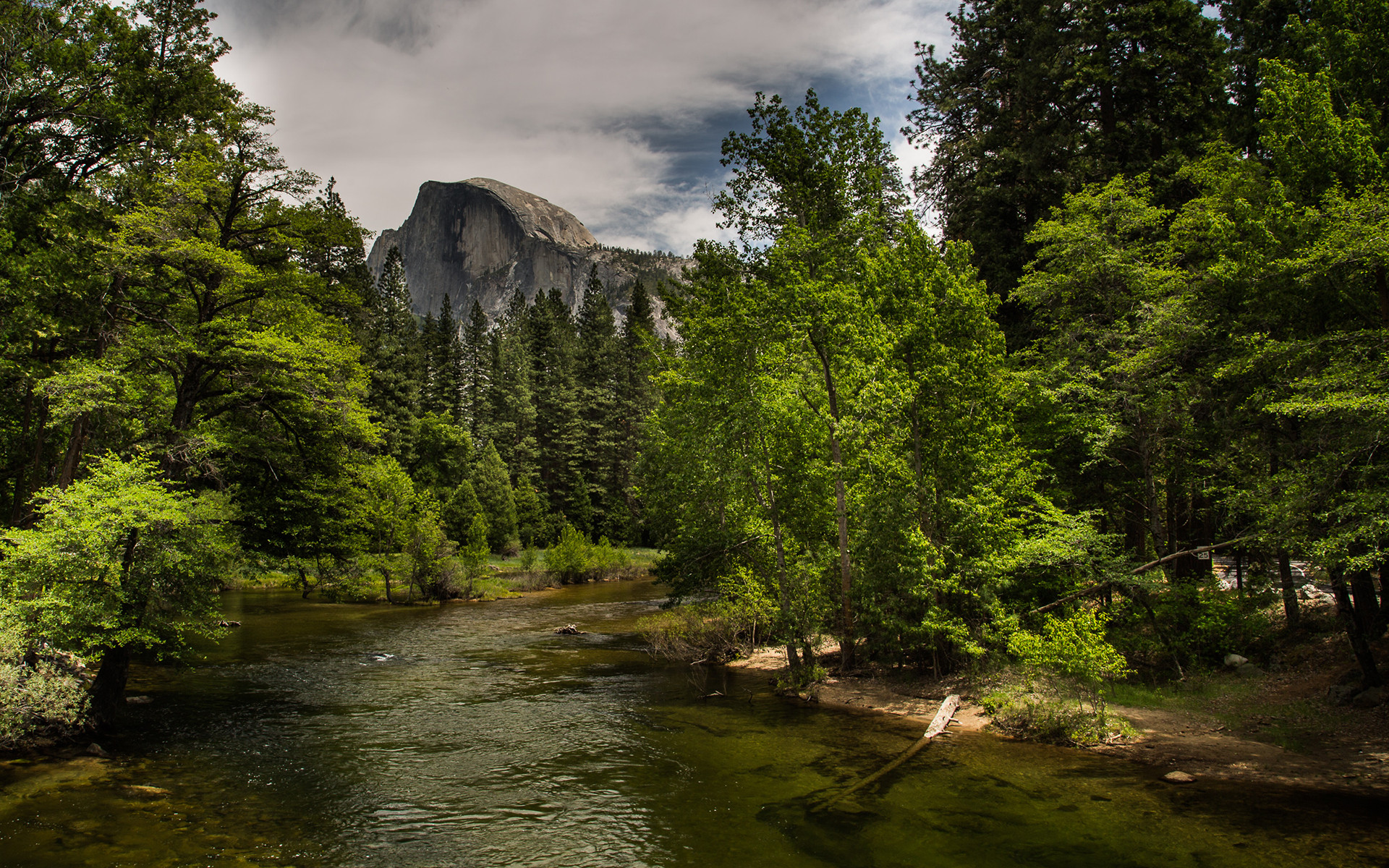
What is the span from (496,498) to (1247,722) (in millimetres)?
45485

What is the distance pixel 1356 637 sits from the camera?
36.9 ft

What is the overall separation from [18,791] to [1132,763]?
17.4 metres

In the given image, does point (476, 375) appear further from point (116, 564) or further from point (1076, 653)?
point (1076, 653)

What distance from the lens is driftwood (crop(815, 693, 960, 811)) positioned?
10047 mm

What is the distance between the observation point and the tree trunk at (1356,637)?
11.2m

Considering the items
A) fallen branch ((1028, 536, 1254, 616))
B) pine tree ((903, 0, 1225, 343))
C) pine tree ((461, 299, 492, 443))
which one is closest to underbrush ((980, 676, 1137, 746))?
fallen branch ((1028, 536, 1254, 616))

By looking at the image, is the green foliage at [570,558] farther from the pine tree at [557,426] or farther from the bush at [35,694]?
the bush at [35,694]

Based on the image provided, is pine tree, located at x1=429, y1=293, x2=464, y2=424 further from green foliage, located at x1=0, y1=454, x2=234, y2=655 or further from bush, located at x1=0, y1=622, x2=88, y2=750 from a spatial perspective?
bush, located at x1=0, y1=622, x2=88, y2=750

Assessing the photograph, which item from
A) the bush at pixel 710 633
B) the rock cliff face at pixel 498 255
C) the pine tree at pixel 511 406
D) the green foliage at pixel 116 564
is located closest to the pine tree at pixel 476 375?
the pine tree at pixel 511 406

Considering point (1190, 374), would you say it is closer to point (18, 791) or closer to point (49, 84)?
point (18, 791)

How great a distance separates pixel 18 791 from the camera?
31.4 feet

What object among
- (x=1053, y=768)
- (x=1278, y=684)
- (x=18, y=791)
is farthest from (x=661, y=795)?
(x=1278, y=684)

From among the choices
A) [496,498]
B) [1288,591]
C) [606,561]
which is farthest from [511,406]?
[1288,591]

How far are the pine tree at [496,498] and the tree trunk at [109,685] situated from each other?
36028 millimetres
